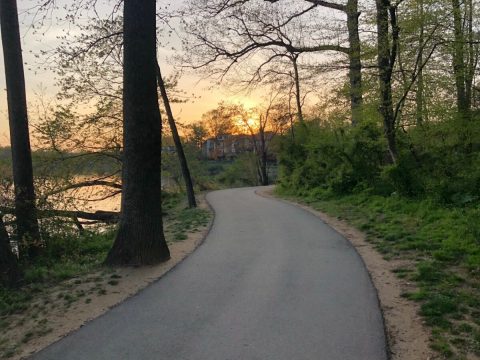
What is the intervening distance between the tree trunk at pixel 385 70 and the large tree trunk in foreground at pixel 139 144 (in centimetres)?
850

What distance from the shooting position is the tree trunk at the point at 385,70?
47.0 ft

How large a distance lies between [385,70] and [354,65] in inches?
59.0

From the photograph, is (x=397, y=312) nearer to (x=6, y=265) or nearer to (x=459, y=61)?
(x=6, y=265)

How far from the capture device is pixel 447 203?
1228 cm

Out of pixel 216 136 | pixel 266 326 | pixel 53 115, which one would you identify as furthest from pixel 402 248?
pixel 216 136

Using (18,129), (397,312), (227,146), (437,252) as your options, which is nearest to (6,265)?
(18,129)

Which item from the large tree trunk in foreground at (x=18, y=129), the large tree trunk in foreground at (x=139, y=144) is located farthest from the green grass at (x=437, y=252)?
the large tree trunk in foreground at (x=18, y=129)

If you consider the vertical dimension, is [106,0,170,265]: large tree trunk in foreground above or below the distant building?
below

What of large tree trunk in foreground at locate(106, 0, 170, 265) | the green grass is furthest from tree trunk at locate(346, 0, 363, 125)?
large tree trunk in foreground at locate(106, 0, 170, 265)

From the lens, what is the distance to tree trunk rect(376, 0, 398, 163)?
14.3 metres

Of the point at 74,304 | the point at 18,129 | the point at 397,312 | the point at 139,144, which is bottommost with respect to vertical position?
the point at 397,312

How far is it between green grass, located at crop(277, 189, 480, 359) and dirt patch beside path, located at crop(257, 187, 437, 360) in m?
0.12

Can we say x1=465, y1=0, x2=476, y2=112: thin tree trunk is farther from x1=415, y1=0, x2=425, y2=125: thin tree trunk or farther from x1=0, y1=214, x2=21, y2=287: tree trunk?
x1=0, y1=214, x2=21, y2=287: tree trunk

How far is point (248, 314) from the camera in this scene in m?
6.01
